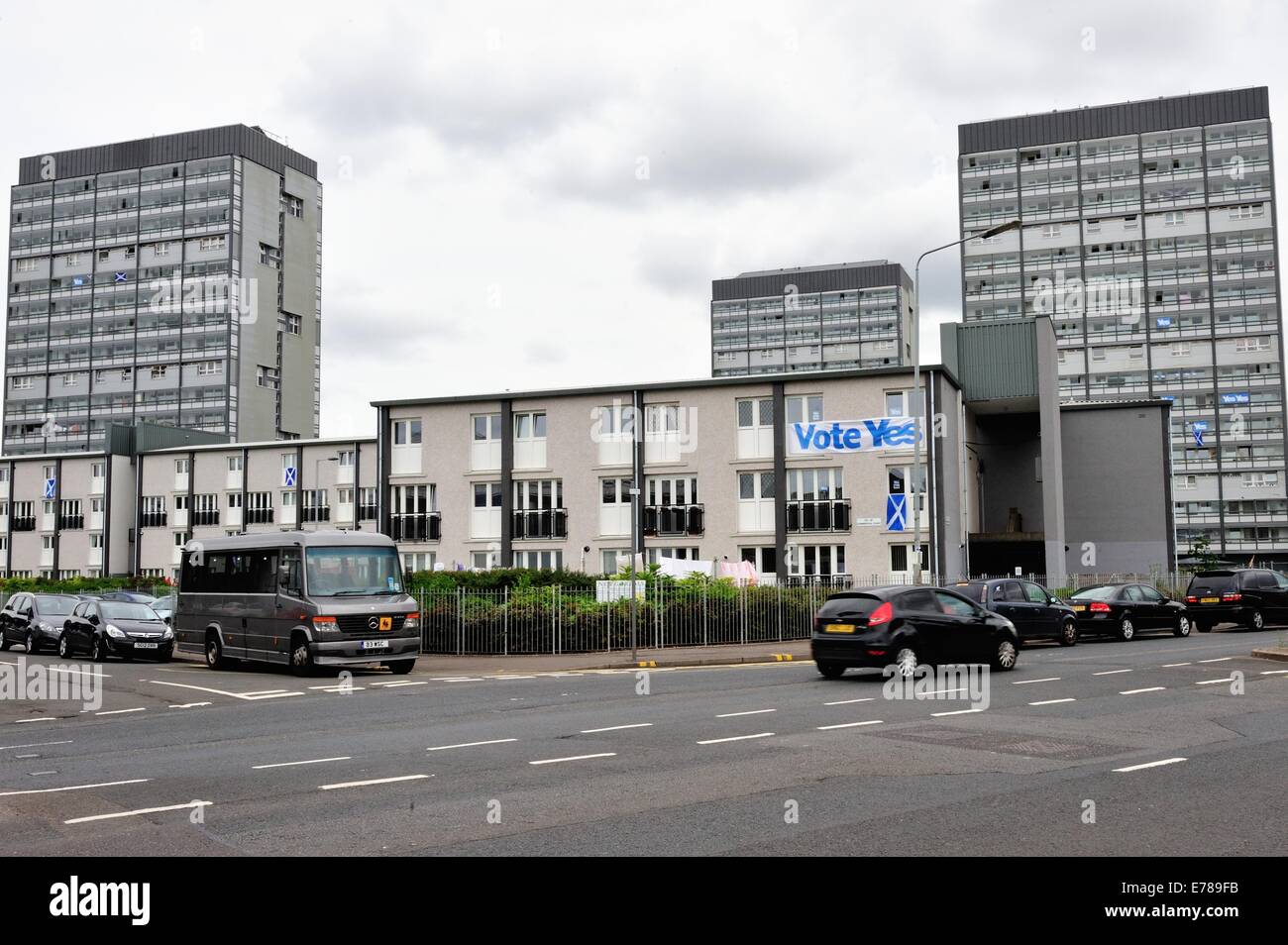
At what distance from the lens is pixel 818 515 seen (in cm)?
4131

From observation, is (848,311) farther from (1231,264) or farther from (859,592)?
(859,592)

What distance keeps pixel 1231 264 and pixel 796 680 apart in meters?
90.8

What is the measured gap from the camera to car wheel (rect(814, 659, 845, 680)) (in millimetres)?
18922

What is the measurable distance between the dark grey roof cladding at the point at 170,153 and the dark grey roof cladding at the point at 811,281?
5525 centimetres

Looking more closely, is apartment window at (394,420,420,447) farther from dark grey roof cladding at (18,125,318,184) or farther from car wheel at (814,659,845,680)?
dark grey roof cladding at (18,125,318,184)

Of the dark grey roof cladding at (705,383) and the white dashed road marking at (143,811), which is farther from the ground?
the dark grey roof cladding at (705,383)

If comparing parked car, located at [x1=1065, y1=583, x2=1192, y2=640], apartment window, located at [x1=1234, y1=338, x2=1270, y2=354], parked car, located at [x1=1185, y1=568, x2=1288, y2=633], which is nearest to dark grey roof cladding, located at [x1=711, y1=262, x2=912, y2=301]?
apartment window, located at [x1=1234, y1=338, x2=1270, y2=354]

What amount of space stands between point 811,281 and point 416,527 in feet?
353

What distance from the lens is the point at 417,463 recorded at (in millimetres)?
47188

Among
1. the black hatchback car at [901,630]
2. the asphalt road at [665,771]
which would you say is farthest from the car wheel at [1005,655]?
the asphalt road at [665,771]

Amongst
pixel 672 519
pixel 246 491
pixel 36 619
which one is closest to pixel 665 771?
pixel 36 619

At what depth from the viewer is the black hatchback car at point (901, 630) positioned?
18.0m

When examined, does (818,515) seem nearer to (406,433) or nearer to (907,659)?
(406,433)

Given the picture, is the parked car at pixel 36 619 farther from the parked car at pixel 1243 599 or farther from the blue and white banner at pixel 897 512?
the parked car at pixel 1243 599
